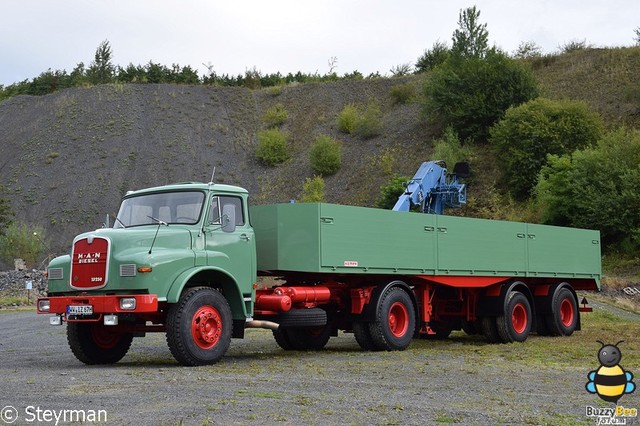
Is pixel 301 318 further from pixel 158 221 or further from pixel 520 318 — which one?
pixel 520 318

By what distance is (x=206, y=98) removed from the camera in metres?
77.3

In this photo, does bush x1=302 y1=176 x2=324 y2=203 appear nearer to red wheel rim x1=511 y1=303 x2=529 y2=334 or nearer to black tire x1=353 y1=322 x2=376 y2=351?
red wheel rim x1=511 y1=303 x2=529 y2=334

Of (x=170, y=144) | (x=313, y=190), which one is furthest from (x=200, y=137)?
(x=313, y=190)

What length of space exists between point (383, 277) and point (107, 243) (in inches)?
219

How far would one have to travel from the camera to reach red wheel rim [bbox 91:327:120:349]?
47.2ft

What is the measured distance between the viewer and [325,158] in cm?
6309

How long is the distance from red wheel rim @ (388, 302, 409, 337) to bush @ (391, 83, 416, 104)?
55.6m

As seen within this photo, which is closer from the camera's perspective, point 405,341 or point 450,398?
point 450,398

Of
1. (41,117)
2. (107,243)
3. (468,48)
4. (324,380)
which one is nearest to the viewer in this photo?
(324,380)

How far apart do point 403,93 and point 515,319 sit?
53.5 m

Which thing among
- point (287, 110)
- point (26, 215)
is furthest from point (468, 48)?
point (26, 215)

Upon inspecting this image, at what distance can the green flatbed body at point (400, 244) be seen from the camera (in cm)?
1478

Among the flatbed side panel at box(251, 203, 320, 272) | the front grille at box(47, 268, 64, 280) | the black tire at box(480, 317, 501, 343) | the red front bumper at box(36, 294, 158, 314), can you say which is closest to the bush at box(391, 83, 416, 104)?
the black tire at box(480, 317, 501, 343)

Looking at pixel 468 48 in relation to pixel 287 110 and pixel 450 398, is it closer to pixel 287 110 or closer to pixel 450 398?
pixel 287 110
